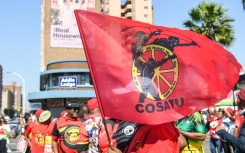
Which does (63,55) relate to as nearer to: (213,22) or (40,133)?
(213,22)

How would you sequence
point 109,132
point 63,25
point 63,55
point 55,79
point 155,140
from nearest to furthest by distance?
point 155,140 → point 109,132 → point 55,79 → point 63,55 → point 63,25

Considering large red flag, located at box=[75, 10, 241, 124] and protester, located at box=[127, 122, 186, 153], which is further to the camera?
large red flag, located at box=[75, 10, 241, 124]

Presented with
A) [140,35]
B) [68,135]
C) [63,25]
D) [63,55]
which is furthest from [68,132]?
[63,25]

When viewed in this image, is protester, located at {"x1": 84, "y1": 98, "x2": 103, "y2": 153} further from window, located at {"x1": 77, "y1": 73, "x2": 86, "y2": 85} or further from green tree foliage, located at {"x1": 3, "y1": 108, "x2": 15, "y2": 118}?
green tree foliage, located at {"x1": 3, "y1": 108, "x2": 15, "y2": 118}

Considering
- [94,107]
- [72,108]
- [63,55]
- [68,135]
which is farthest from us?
[63,55]

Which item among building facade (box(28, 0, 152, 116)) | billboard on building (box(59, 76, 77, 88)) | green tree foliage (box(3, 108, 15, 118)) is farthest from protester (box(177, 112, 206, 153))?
green tree foliage (box(3, 108, 15, 118))

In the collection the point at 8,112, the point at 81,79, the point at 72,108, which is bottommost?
the point at 8,112

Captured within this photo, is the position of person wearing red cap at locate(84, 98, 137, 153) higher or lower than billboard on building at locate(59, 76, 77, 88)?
lower

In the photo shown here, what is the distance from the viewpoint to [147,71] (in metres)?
4.18

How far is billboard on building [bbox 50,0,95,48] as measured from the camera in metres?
74.0

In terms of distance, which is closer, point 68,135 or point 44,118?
point 68,135

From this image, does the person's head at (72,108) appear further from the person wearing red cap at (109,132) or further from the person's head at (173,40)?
the person's head at (173,40)

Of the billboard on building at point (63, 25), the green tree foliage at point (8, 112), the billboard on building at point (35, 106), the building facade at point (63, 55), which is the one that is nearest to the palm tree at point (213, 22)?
the building facade at point (63, 55)

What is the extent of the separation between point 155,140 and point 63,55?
70.7 meters
